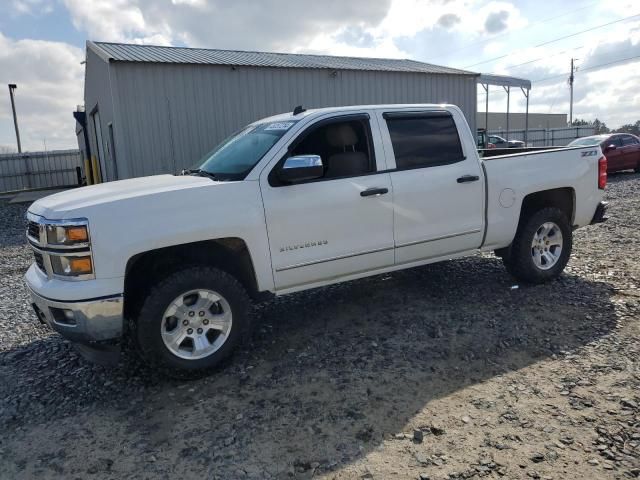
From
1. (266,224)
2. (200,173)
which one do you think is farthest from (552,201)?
(200,173)

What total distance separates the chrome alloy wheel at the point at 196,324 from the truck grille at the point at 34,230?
1110 mm

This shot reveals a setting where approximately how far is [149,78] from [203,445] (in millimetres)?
11678

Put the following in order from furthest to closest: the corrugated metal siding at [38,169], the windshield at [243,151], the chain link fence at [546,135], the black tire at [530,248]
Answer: the chain link fence at [546,135] < the corrugated metal siding at [38,169] < the black tire at [530,248] < the windshield at [243,151]

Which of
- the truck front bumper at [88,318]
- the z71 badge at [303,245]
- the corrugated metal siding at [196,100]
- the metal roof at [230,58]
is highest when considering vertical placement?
A: the metal roof at [230,58]

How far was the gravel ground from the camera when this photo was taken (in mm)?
2820

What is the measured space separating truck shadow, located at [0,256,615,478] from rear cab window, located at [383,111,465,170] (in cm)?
147

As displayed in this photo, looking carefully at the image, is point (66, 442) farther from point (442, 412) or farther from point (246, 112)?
point (246, 112)

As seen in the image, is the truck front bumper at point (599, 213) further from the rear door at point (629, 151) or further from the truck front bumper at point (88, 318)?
the rear door at point (629, 151)

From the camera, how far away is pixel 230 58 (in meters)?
14.8

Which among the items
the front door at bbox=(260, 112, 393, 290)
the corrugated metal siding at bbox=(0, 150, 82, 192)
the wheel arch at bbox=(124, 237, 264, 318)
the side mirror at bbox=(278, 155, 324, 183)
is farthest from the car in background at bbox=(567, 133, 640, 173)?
the corrugated metal siding at bbox=(0, 150, 82, 192)

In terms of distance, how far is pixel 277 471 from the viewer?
276cm

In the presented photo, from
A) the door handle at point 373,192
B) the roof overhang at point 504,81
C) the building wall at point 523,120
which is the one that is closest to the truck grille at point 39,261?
the door handle at point 373,192

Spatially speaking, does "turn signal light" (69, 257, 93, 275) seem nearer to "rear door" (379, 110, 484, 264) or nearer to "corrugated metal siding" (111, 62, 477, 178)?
"rear door" (379, 110, 484, 264)

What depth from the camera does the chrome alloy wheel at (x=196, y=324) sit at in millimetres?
3723
